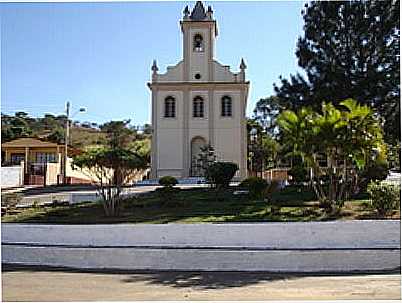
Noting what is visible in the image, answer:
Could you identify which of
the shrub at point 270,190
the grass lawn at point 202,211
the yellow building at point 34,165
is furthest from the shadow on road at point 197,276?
the yellow building at point 34,165

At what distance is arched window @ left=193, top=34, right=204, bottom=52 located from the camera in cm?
2938

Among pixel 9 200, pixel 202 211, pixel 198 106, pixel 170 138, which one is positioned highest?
pixel 198 106

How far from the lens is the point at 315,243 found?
11.8 metres

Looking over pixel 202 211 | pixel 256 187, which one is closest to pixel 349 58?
pixel 256 187

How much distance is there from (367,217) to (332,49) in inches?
299

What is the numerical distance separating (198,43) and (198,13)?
167cm

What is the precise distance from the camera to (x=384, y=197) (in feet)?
41.9

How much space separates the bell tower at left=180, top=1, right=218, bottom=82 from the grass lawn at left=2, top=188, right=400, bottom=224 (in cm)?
1328

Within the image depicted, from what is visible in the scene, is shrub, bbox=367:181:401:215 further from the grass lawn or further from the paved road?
the paved road

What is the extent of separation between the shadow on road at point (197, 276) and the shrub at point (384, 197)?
83.4 inches

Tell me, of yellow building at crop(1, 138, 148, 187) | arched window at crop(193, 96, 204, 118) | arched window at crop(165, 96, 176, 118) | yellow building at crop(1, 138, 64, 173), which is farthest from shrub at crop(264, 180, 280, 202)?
yellow building at crop(1, 138, 64, 173)

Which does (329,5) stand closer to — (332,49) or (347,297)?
(332,49)

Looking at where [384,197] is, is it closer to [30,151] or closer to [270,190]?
[270,190]

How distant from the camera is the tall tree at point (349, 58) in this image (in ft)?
58.0
